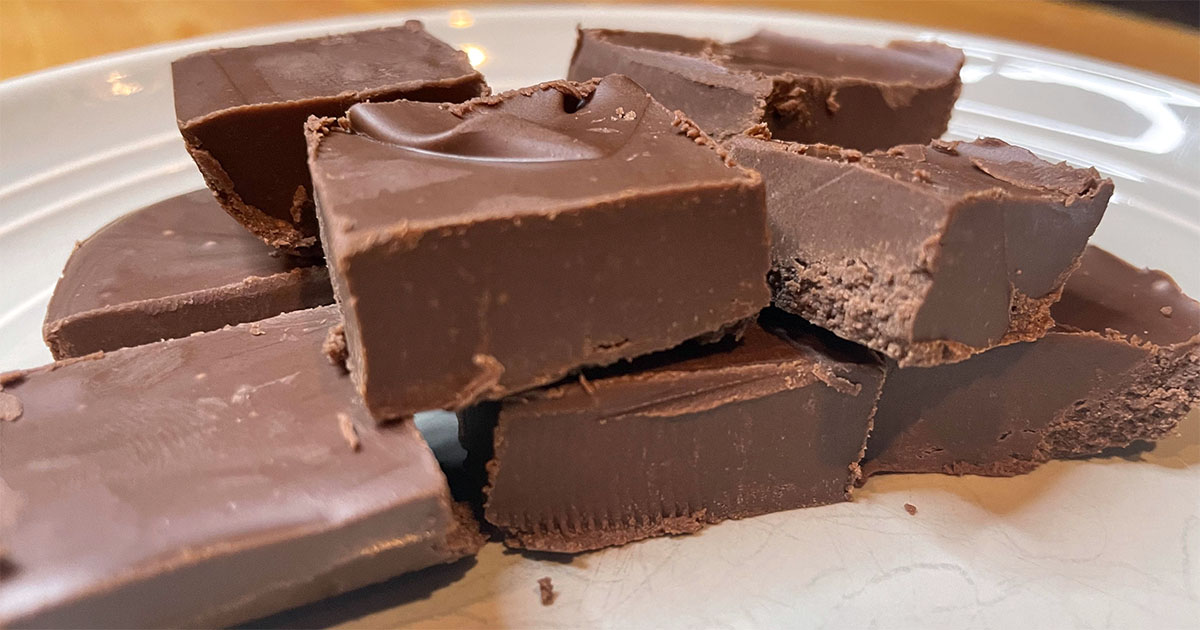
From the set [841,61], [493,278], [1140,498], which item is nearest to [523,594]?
[493,278]

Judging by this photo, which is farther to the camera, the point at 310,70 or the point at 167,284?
the point at 310,70

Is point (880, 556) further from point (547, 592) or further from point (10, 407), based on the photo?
point (10, 407)

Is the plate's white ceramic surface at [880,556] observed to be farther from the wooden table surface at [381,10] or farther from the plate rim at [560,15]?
the wooden table surface at [381,10]

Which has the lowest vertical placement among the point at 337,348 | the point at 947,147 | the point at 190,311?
the point at 190,311

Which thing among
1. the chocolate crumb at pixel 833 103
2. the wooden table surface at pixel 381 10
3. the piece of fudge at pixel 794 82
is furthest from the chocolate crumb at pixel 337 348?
the wooden table surface at pixel 381 10

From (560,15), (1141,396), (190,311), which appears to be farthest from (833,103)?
(560,15)

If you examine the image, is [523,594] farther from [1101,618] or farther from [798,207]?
[1101,618]
